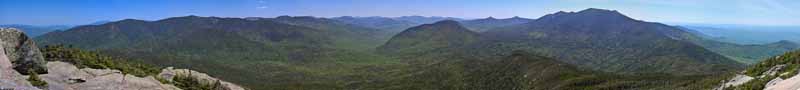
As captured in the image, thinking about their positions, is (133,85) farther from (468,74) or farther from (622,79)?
(468,74)

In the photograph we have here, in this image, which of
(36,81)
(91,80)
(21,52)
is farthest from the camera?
(21,52)

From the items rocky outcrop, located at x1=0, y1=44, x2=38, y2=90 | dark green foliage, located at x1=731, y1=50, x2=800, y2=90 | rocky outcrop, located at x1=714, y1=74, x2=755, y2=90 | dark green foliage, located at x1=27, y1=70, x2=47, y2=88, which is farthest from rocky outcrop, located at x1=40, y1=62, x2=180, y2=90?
rocky outcrop, located at x1=714, y1=74, x2=755, y2=90

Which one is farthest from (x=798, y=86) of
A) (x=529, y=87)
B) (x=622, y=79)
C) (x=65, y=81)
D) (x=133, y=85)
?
(x=529, y=87)

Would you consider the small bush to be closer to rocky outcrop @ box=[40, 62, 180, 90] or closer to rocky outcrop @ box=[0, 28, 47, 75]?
rocky outcrop @ box=[40, 62, 180, 90]

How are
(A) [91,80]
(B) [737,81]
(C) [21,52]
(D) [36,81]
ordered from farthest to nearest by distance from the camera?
(B) [737,81], (C) [21,52], (A) [91,80], (D) [36,81]

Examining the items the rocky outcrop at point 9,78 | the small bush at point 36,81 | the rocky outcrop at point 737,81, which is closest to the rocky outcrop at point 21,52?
the rocky outcrop at point 9,78

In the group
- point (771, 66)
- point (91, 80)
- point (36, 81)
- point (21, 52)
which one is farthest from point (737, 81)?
point (21, 52)

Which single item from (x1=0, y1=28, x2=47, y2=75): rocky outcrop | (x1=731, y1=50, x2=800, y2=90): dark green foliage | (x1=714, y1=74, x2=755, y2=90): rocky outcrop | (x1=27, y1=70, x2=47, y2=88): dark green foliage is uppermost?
(x1=0, y1=28, x2=47, y2=75): rocky outcrop

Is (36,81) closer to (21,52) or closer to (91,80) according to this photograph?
(91,80)
